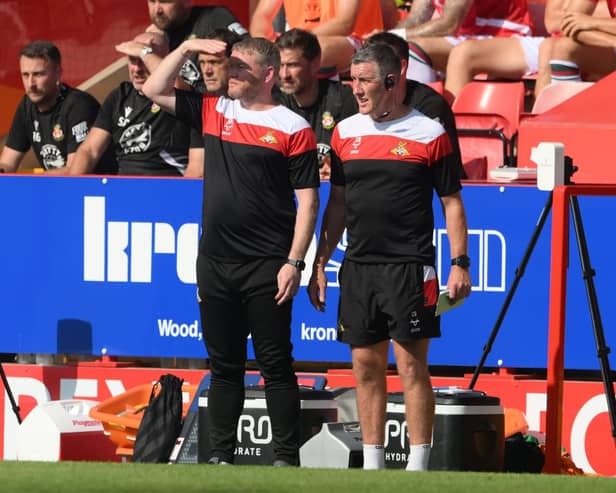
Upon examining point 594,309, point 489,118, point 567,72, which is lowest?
point 594,309

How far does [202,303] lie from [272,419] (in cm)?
65

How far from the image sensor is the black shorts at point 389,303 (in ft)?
24.4

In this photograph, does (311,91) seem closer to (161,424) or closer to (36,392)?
(161,424)

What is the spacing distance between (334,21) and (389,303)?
4556mm

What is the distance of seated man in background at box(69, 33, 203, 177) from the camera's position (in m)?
9.84

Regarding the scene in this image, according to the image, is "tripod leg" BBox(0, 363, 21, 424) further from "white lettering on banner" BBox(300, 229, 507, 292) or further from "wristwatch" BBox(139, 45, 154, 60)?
"white lettering on banner" BBox(300, 229, 507, 292)

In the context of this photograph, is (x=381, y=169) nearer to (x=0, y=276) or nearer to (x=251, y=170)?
(x=251, y=170)

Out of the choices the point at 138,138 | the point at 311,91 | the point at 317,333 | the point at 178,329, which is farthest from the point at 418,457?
the point at 138,138

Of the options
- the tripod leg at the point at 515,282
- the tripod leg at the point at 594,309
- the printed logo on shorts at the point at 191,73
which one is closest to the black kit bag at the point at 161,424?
the tripod leg at the point at 515,282

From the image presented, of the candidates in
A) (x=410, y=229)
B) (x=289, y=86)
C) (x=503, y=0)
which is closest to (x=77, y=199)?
(x=289, y=86)

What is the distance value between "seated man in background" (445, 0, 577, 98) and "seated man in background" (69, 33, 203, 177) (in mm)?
2523

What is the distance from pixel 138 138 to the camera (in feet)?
32.4

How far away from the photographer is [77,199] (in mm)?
9422

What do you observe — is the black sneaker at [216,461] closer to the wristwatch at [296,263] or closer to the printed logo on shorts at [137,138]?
the wristwatch at [296,263]
